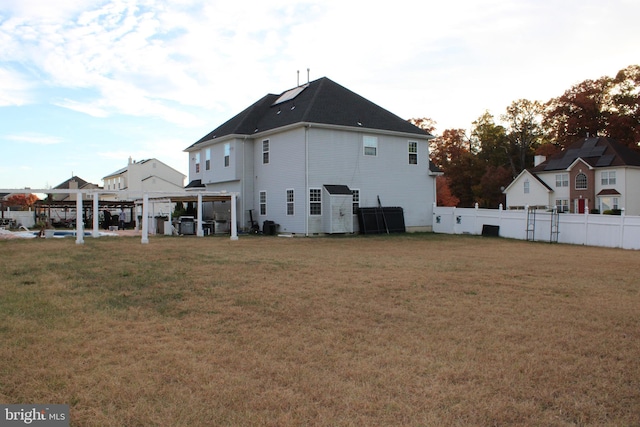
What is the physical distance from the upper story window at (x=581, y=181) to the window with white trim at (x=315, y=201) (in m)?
27.9

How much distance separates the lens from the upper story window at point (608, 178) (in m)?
39.7

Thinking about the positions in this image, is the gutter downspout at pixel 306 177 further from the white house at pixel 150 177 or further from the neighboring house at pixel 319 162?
the white house at pixel 150 177

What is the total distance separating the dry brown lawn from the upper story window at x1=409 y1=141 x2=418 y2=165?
1749 cm

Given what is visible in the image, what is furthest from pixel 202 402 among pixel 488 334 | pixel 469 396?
pixel 488 334

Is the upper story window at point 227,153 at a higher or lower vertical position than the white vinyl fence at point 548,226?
higher

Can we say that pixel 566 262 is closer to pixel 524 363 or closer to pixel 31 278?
pixel 524 363

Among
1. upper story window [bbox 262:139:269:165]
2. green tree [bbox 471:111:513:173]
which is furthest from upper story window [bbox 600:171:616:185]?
upper story window [bbox 262:139:269:165]

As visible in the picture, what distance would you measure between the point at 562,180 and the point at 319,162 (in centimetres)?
2865

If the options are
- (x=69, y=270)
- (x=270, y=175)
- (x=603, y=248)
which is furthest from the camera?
(x=270, y=175)

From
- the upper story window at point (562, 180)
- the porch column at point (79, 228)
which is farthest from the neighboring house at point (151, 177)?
the upper story window at point (562, 180)

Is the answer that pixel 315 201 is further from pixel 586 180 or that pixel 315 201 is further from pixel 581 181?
pixel 581 181

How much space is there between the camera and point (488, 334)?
19.6ft

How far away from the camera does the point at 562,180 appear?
43500 mm

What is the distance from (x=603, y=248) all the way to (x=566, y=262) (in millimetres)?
7000
